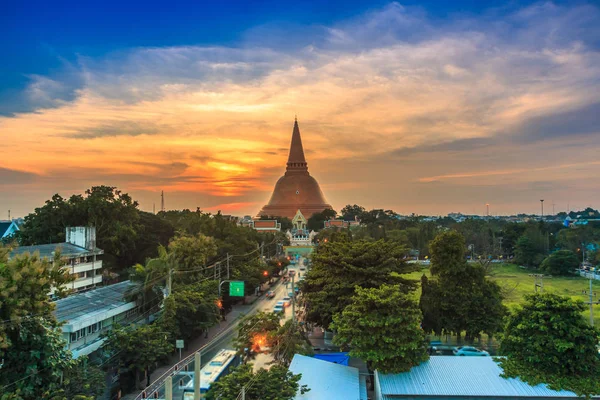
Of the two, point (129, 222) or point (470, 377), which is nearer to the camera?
point (470, 377)

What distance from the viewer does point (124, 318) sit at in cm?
2380

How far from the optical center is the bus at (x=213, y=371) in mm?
16781

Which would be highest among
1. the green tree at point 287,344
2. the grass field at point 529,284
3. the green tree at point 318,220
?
the green tree at point 318,220

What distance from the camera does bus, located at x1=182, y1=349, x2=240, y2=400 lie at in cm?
1678

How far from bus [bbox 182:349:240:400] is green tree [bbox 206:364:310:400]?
1.68 m

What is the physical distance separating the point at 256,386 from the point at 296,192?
337ft

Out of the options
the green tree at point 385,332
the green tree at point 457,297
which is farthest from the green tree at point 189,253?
the green tree at point 457,297

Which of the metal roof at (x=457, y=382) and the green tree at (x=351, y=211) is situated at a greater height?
the green tree at (x=351, y=211)

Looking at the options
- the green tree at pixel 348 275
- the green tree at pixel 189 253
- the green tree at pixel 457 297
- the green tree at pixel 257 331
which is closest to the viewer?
the green tree at pixel 257 331

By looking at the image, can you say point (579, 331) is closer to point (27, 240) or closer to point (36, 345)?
point (36, 345)

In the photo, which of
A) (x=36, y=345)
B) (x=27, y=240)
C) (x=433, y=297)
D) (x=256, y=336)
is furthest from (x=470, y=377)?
(x=27, y=240)

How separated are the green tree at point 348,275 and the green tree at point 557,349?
7.64m

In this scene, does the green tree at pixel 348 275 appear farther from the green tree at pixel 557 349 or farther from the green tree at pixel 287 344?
the green tree at pixel 557 349

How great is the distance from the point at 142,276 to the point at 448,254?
16199mm
